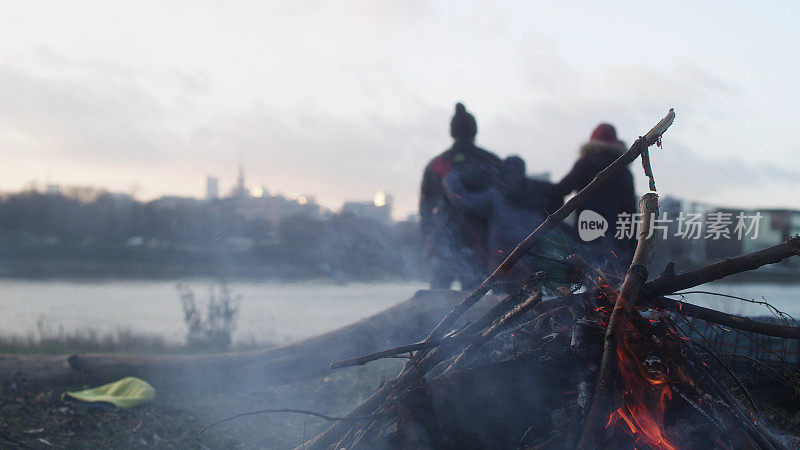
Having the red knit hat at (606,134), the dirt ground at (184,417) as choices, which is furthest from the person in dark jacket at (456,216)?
the dirt ground at (184,417)

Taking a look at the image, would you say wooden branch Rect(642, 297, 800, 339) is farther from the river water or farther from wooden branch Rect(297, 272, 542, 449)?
the river water

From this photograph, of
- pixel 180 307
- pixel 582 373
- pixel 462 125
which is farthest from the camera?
pixel 180 307

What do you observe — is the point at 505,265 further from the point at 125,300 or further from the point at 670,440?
the point at 125,300

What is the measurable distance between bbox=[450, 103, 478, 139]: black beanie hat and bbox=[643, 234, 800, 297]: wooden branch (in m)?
3.30

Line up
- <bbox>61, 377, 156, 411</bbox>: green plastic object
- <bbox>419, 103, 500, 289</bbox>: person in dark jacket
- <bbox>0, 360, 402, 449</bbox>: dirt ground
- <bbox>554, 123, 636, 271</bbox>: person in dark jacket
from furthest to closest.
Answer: <bbox>419, 103, 500, 289</bbox>: person in dark jacket, <bbox>554, 123, 636, 271</bbox>: person in dark jacket, <bbox>61, 377, 156, 411</bbox>: green plastic object, <bbox>0, 360, 402, 449</bbox>: dirt ground

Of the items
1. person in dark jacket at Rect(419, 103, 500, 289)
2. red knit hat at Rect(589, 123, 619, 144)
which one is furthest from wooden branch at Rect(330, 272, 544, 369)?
red knit hat at Rect(589, 123, 619, 144)

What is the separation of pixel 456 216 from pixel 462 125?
865mm

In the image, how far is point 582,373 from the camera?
7.48 feet

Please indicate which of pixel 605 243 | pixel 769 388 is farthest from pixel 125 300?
pixel 769 388

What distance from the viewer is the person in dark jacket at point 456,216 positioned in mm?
4977

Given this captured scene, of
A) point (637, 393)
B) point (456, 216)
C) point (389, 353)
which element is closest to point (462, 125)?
point (456, 216)

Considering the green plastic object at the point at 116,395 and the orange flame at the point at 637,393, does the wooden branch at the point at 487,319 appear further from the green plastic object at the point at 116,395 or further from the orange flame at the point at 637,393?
the green plastic object at the point at 116,395

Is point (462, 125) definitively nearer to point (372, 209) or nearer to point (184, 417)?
point (372, 209)

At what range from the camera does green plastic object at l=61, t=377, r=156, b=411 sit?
14.4ft
